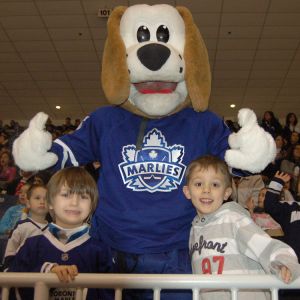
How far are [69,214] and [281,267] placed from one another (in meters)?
0.77

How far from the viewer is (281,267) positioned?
1.43m

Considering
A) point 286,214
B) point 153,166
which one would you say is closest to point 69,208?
point 153,166

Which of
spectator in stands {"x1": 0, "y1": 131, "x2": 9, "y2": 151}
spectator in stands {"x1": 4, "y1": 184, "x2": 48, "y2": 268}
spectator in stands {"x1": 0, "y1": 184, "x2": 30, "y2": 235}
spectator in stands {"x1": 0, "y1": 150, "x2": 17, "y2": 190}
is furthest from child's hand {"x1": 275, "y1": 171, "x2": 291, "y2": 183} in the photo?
spectator in stands {"x1": 0, "y1": 131, "x2": 9, "y2": 151}

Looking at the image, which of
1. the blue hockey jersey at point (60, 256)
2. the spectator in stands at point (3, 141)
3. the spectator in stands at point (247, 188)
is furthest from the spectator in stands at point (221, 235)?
the spectator in stands at point (3, 141)

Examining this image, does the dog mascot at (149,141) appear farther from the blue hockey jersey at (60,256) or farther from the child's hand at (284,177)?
the child's hand at (284,177)

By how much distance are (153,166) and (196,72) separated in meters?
0.42

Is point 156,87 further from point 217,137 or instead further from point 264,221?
point 264,221

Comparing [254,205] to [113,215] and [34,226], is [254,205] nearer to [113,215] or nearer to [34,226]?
[34,226]

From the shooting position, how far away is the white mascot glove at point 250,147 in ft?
5.66

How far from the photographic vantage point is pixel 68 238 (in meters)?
1.75

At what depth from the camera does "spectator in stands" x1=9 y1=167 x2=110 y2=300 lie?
1.69 m

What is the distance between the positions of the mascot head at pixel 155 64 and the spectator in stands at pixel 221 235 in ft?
0.95

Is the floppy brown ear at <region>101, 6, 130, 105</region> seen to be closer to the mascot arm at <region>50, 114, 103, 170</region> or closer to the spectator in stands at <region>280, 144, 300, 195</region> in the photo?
the mascot arm at <region>50, 114, 103, 170</region>

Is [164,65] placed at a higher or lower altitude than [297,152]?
lower
